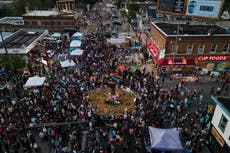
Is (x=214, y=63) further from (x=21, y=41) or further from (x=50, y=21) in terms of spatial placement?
(x=50, y=21)

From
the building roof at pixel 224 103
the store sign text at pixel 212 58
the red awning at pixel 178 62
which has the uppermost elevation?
the store sign text at pixel 212 58

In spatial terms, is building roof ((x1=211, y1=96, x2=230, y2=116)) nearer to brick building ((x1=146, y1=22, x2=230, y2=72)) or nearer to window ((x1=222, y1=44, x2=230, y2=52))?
brick building ((x1=146, y1=22, x2=230, y2=72))

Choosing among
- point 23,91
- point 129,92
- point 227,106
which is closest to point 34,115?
point 23,91

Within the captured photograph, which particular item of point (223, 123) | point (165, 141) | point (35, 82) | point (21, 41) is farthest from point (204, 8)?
point (21, 41)

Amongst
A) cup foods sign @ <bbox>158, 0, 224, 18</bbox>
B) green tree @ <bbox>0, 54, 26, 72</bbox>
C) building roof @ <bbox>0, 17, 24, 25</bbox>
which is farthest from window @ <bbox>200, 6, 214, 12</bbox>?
building roof @ <bbox>0, 17, 24, 25</bbox>

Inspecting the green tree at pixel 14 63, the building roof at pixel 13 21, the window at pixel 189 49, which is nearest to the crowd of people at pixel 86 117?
the green tree at pixel 14 63

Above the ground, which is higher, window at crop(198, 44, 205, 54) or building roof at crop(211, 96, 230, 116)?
window at crop(198, 44, 205, 54)

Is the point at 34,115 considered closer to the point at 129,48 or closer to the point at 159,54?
the point at 159,54

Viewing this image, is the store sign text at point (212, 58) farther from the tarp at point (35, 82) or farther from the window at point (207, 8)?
the tarp at point (35, 82)
